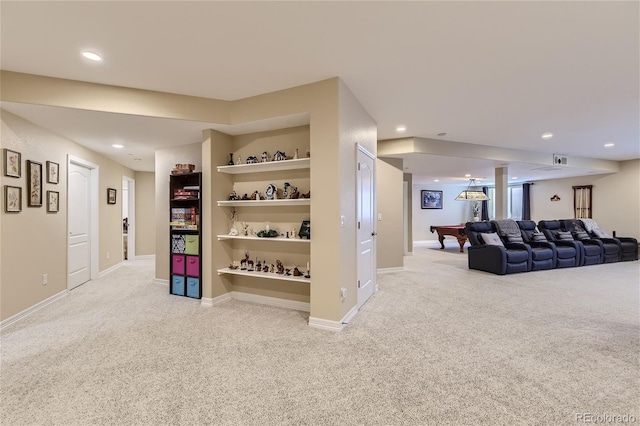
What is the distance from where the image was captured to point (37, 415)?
168 centimetres

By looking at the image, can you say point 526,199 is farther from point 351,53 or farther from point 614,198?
point 351,53

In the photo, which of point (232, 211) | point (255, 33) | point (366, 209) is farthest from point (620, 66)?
point (232, 211)

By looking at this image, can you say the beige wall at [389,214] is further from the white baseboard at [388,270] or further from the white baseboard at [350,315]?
the white baseboard at [350,315]

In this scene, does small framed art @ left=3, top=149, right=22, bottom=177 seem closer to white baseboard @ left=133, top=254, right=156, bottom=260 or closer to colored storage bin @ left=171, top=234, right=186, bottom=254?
colored storage bin @ left=171, top=234, right=186, bottom=254

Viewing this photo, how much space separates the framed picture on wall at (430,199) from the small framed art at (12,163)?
1070 centimetres

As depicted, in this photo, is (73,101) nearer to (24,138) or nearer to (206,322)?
(24,138)

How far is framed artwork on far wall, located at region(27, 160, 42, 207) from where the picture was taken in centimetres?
334

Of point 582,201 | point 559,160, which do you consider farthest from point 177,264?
point 582,201

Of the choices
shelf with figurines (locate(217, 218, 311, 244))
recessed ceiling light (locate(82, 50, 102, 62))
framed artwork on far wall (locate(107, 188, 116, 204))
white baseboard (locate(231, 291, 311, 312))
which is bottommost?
white baseboard (locate(231, 291, 311, 312))

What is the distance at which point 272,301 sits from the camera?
3666mm

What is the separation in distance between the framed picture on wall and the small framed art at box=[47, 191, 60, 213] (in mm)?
10369

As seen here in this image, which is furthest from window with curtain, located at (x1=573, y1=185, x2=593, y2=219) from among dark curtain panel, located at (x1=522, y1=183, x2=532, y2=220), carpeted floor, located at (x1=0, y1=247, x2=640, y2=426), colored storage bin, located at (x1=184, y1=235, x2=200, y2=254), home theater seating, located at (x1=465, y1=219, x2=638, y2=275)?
colored storage bin, located at (x1=184, y1=235, x2=200, y2=254)

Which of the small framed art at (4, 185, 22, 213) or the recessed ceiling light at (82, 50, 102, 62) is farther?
the small framed art at (4, 185, 22, 213)

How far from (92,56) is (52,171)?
Result: 7.35 feet
